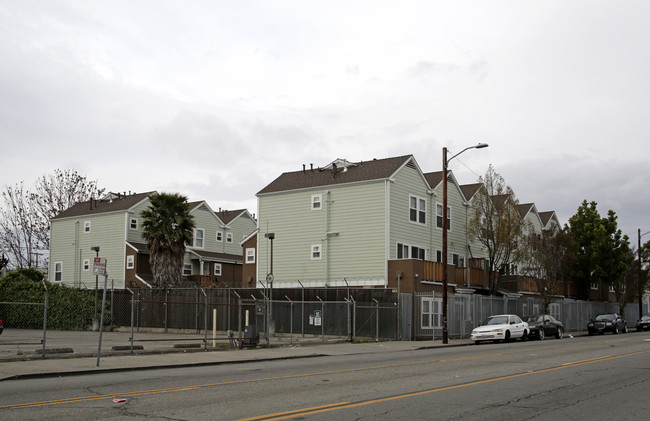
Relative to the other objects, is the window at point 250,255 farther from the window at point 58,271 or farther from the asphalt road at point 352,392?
the asphalt road at point 352,392

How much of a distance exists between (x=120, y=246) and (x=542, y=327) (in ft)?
102

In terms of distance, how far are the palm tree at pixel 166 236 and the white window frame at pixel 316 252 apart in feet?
29.7

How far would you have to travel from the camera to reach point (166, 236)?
42.3m

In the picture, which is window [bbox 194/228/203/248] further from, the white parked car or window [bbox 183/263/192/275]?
the white parked car

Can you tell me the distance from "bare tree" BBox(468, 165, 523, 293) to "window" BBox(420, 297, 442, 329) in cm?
746

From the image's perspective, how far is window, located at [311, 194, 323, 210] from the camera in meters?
40.3

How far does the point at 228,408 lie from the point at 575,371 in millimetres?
9412

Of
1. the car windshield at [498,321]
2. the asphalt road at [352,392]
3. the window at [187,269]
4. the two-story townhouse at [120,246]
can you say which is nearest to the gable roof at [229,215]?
the two-story townhouse at [120,246]

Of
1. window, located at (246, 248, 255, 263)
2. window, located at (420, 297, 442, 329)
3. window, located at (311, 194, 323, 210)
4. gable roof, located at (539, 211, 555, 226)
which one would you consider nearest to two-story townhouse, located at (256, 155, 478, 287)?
window, located at (311, 194, 323, 210)

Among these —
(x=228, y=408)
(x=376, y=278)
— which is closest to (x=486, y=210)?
(x=376, y=278)

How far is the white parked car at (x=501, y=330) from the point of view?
102ft

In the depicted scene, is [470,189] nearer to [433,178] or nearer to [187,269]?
[433,178]

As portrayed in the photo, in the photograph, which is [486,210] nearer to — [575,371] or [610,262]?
[610,262]

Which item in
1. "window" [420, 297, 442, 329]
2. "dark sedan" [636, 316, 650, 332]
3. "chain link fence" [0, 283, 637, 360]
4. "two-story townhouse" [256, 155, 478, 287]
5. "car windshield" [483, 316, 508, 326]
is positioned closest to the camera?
"chain link fence" [0, 283, 637, 360]
